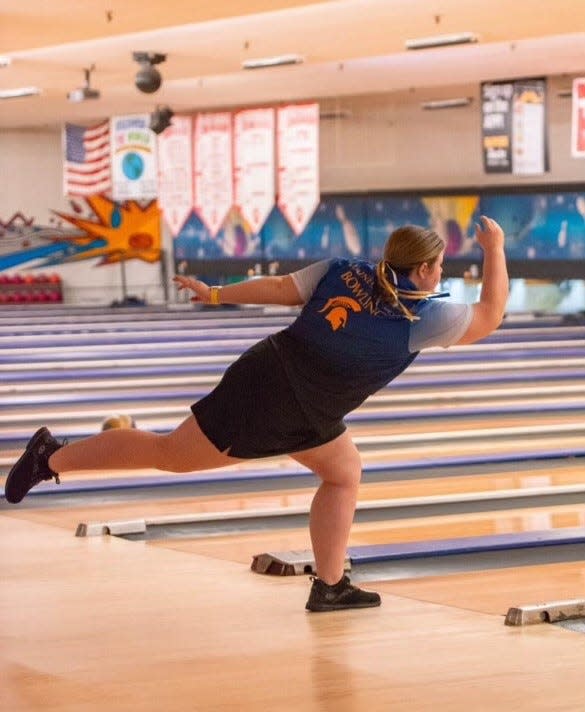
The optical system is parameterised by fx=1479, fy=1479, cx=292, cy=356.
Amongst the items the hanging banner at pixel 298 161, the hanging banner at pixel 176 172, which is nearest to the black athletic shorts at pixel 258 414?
the hanging banner at pixel 298 161

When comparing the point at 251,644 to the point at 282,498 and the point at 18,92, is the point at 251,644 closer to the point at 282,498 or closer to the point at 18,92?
the point at 282,498

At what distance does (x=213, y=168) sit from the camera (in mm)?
17938

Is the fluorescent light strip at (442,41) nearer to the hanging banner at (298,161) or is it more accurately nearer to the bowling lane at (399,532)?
the hanging banner at (298,161)

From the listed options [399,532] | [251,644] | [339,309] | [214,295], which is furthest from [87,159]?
[251,644]

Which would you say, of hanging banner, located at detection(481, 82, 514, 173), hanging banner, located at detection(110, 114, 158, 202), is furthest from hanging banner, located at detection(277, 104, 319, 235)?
hanging banner, located at detection(110, 114, 158, 202)

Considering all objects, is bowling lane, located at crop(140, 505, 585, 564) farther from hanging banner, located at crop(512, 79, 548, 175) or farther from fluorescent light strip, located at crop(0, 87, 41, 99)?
fluorescent light strip, located at crop(0, 87, 41, 99)

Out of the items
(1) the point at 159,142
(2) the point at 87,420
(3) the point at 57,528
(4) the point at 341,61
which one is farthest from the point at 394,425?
(1) the point at 159,142

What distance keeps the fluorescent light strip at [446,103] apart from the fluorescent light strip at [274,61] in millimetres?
4069

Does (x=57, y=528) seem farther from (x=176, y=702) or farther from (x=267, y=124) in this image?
(x=267, y=124)

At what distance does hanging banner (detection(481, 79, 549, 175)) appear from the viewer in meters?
15.6

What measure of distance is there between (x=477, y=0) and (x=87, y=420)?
17.0 feet

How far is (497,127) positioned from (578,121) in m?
1.16

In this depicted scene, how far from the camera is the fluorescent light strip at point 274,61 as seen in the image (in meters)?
14.5

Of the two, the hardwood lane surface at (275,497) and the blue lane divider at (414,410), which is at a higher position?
the hardwood lane surface at (275,497)
